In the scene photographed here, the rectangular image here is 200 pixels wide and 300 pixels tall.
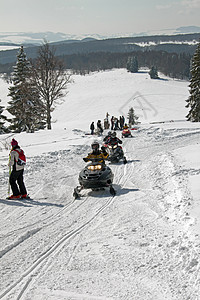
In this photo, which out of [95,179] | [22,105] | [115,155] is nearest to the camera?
[95,179]

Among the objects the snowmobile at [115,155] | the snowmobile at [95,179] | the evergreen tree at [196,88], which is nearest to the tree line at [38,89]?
the evergreen tree at [196,88]

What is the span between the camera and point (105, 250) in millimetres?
5043

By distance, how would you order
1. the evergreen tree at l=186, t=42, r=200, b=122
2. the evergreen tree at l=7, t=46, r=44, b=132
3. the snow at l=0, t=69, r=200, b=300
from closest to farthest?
1. the snow at l=0, t=69, r=200, b=300
2. the evergreen tree at l=7, t=46, r=44, b=132
3. the evergreen tree at l=186, t=42, r=200, b=122

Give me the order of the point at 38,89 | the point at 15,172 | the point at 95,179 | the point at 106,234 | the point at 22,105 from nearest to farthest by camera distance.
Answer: the point at 106,234, the point at 15,172, the point at 95,179, the point at 38,89, the point at 22,105

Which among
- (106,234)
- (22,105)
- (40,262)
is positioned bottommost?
(106,234)

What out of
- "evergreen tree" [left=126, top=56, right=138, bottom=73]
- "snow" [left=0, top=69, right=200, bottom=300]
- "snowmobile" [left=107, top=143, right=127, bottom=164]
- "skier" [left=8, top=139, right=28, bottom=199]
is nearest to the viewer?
"snow" [left=0, top=69, right=200, bottom=300]

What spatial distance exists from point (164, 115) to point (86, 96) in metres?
33.3

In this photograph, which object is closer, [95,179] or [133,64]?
[95,179]

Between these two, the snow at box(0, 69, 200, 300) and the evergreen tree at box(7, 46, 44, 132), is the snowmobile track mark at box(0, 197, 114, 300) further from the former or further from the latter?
the evergreen tree at box(7, 46, 44, 132)

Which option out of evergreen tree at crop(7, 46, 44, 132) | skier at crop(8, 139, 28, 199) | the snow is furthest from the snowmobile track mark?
evergreen tree at crop(7, 46, 44, 132)

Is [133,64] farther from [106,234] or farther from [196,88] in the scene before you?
[106,234]

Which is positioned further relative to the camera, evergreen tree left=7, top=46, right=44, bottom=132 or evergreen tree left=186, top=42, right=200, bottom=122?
evergreen tree left=186, top=42, right=200, bottom=122

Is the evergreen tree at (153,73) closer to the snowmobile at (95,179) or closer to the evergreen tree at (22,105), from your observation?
the evergreen tree at (22,105)

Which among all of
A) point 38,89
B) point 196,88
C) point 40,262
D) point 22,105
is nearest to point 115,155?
point 40,262
